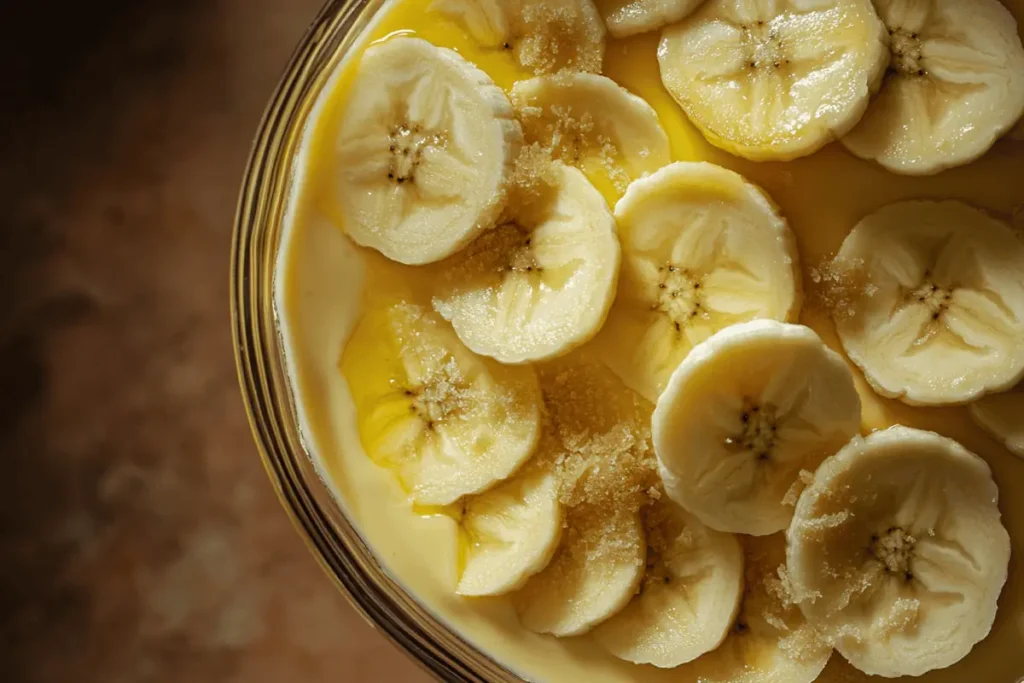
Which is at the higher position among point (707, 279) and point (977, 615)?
point (707, 279)

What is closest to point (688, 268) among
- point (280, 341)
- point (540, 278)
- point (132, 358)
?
point (540, 278)

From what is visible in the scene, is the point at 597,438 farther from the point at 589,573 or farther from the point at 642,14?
the point at 642,14

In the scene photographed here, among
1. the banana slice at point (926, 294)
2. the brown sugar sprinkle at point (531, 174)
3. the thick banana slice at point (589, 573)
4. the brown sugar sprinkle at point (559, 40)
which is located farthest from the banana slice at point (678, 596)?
the brown sugar sprinkle at point (559, 40)

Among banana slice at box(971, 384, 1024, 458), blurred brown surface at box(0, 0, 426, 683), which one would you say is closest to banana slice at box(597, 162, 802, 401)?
banana slice at box(971, 384, 1024, 458)

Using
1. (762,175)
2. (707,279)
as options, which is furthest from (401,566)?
(762,175)

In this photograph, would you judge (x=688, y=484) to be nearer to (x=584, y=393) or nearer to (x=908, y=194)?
(x=584, y=393)

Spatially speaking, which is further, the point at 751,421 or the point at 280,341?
the point at 280,341
